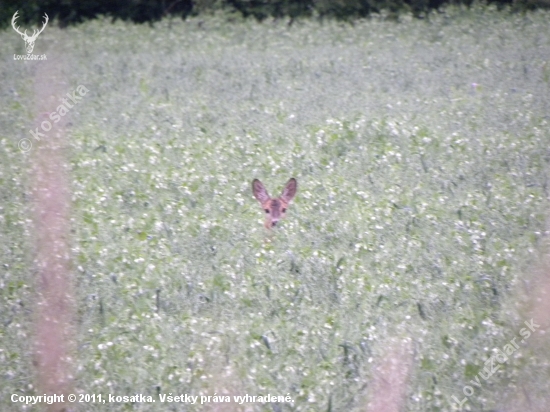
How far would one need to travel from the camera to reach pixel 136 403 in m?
5.44

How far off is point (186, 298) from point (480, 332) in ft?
7.30

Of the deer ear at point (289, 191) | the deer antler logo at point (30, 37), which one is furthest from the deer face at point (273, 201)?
the deer antler logo at point (30, 37)

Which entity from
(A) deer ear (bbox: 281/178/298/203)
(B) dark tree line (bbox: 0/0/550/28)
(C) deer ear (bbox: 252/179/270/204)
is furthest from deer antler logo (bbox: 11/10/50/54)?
(A) deer ear (bbox: 281/178/298/203)

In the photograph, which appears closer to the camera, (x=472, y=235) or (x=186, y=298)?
(x=186, y=298)

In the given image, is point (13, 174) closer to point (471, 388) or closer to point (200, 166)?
point (200, 166)

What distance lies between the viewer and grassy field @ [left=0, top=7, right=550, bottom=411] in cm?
575

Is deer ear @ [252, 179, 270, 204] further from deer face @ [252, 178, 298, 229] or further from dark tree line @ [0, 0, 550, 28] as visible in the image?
dark tree line @ [0, 0, 550, 28]

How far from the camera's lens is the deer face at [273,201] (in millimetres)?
7996

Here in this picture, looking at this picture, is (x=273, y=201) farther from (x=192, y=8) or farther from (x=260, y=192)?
(x=192, y=8)

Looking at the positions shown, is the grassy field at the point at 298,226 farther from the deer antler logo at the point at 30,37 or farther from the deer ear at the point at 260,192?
the deer antler logo at the point at 30,37

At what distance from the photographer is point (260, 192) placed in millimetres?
8062

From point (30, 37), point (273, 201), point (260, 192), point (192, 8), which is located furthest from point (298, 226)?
point (192, 8)

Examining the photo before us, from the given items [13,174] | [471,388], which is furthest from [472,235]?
[13,174]

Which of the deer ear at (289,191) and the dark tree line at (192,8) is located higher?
the dark tree line at (192,8)
